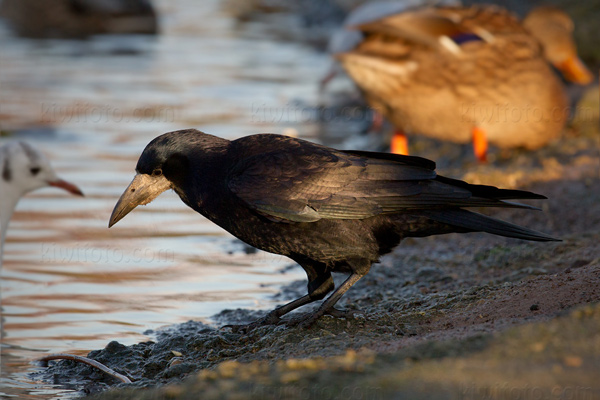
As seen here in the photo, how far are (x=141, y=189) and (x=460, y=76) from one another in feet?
13.1

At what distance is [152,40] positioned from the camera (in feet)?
55.1

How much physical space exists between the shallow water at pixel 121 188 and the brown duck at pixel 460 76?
2.11m

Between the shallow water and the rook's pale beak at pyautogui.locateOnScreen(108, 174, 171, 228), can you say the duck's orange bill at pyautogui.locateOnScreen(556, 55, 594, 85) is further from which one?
the rook's pale beak at pyautogui.locateOnScreen(108, 174, 171, 228)

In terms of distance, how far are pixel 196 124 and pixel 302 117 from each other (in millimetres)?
1594

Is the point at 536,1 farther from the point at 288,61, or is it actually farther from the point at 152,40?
the point at 152,40

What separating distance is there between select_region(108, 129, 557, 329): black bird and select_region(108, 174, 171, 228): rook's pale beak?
35mm

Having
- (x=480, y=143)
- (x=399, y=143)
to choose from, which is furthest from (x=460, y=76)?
(x=399, y=143)

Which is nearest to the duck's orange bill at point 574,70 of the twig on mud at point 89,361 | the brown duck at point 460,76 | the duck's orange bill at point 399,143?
the brown duck at point 460,76

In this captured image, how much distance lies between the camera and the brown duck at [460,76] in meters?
7.82

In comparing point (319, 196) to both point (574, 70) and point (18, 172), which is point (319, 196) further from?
point (574, 70)

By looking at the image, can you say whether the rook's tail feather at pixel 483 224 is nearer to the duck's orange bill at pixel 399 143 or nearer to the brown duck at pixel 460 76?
the brown duck at pixel 460 76

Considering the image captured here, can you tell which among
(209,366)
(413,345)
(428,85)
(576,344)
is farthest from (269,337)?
(428,85)

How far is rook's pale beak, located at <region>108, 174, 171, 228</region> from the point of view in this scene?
4906mm

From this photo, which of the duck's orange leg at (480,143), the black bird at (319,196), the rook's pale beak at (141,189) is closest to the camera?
the black bird at (319,196)
